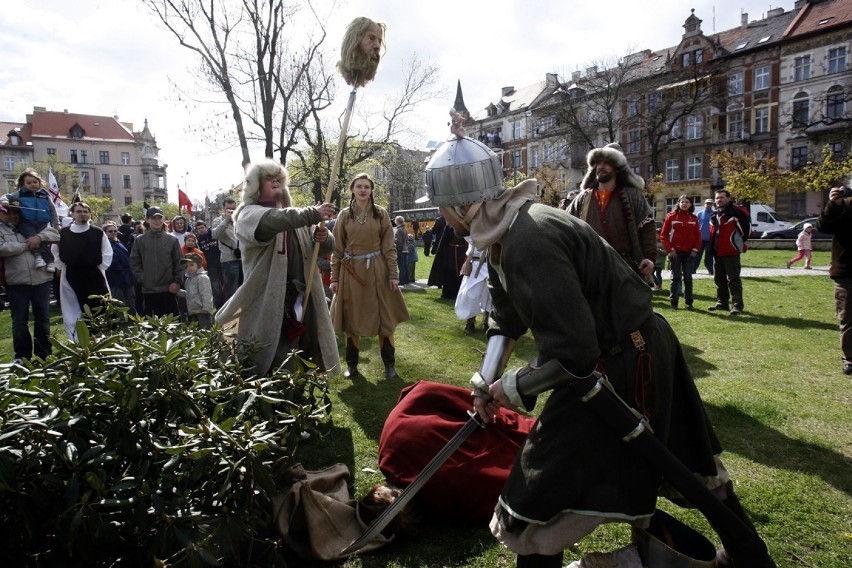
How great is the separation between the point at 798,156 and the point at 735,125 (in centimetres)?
525

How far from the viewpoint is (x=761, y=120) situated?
134ft

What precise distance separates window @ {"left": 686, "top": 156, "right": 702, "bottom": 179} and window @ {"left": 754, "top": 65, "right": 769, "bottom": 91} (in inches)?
249

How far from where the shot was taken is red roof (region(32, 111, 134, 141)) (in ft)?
222

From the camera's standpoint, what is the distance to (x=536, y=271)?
5.74 feet

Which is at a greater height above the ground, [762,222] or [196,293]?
[762,222]

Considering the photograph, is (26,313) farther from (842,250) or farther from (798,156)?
(798,156)

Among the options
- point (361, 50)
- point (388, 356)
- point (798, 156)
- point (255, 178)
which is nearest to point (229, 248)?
point (388, 356)

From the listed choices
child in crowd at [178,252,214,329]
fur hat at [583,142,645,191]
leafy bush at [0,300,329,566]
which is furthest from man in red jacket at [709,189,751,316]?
leafy bush at [0,300,329,566]

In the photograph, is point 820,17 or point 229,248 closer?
point 229,248

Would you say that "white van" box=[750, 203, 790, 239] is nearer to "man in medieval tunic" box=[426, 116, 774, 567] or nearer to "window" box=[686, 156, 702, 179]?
"window" box=[686, 156, 702, 179]

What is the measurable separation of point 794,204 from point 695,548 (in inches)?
1750

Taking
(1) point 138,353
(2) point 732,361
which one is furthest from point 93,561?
(2) point 732,361

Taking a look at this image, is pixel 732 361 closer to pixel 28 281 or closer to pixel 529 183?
pixel 529 183

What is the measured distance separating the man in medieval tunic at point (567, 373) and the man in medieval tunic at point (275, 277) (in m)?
1.85
